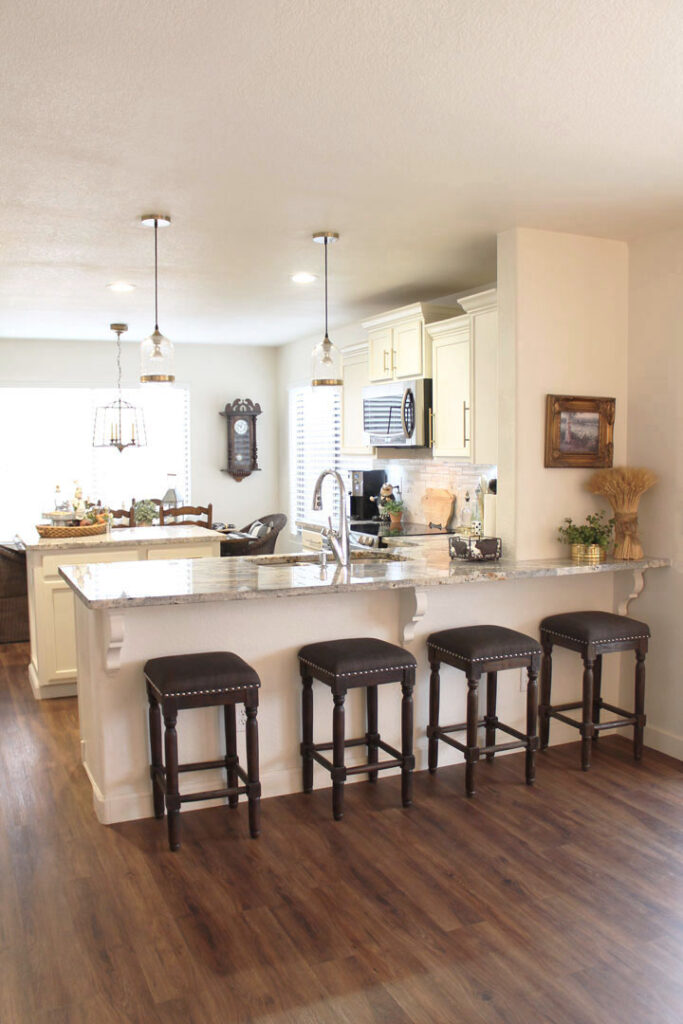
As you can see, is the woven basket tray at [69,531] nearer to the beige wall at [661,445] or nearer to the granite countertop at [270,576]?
the granite countertop at [270,576]

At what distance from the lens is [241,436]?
8.75 metres

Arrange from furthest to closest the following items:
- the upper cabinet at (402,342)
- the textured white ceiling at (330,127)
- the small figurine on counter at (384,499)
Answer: the small figurine on counter at (384,499), the upper cabinet at (402,342), the textured white ceiling at (330,127)

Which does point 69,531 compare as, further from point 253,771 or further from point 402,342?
point 253,771

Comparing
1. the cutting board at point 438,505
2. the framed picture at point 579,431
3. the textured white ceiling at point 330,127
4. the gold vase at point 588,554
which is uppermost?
the textured white ceiling at point 330,127

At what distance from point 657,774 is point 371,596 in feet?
5.06

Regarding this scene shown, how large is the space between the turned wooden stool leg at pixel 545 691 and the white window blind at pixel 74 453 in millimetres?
5297

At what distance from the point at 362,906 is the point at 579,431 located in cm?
250

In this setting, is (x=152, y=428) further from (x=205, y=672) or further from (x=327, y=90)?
(x=327, y=90)

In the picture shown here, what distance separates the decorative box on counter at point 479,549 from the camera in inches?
158

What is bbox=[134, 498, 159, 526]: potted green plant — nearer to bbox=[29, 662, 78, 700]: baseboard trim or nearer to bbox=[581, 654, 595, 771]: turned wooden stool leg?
bbox=[29, 662, 78, 700]: baseboard trim

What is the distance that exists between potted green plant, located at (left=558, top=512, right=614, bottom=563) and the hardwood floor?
3.28 ft

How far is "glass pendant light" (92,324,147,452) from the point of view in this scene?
7855 mm

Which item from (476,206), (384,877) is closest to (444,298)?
(476,206)

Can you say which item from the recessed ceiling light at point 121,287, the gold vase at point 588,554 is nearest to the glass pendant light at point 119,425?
the recessed ceiling light at point 121,287
